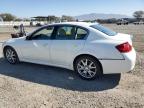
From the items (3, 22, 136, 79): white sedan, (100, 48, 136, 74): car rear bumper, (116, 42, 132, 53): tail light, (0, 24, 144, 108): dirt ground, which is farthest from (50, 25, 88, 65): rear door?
(116, 42, 132, 53): tail light

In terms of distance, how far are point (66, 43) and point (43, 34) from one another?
1.09 metres

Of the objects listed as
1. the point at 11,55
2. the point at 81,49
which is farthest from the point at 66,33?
the point at 11,55

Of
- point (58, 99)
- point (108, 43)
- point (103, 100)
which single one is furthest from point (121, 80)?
point (58, 99)

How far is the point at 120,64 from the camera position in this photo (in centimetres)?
628

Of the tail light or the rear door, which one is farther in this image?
the rear door

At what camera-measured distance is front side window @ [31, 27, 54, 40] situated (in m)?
7.58

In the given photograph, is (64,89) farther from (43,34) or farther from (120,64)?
(43,34)

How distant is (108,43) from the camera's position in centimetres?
639

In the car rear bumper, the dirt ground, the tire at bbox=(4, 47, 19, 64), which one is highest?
the car rear bumper

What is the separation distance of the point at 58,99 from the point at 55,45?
2239 mm

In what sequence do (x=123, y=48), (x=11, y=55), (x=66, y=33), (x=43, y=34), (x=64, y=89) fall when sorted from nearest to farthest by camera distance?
(x=64, y=89) < (x=123, y=48) < (x=66, y=33) < (x=43, y=34) < (x=11, y=55)

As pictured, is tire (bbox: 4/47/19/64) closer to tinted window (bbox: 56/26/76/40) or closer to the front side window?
the front side window

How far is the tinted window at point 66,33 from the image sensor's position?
7093 millimetres

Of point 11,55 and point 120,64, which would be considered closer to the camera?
point 120,64
